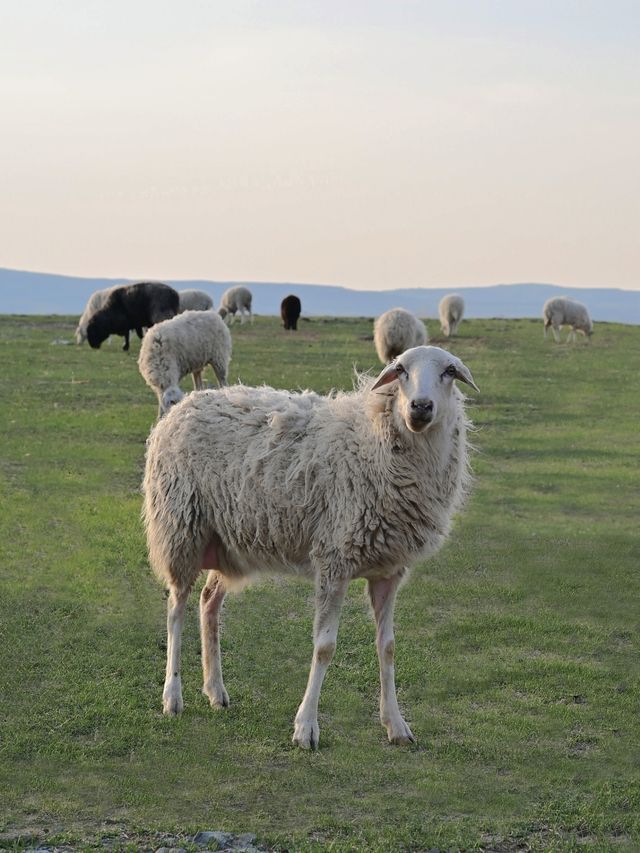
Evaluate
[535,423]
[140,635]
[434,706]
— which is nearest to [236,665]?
[140,635]

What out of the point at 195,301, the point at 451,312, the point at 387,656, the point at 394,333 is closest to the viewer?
the point at 387,656

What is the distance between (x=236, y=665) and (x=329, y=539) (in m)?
1.90

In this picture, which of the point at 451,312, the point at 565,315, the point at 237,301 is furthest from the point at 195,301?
the point at 565,315

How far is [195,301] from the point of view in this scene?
39406 millimetres

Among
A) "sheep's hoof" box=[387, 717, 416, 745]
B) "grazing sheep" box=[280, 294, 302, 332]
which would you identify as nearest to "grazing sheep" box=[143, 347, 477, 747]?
"sheep's hoof" box=[387, 717, 416, 745]

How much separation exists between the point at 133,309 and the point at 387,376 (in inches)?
936

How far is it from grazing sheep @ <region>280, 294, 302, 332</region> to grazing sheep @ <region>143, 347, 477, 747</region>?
101 ft

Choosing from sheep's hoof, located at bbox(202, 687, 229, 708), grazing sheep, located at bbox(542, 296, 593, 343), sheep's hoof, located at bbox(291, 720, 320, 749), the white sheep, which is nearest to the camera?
sheep's hoof, located at bbox(291, 720, 320, 749)

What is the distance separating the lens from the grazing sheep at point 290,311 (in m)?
39.2

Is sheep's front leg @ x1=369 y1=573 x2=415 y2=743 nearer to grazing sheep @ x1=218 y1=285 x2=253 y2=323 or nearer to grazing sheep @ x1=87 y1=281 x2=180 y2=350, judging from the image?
grazing sheep @ x1=87 y1=281 x2=180 y2=350

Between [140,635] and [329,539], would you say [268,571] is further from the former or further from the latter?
[140,635]

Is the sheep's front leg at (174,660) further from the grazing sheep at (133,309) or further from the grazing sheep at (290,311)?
the grazing sheep at (290,311)

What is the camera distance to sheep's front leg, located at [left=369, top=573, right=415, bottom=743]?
7500 millimetres

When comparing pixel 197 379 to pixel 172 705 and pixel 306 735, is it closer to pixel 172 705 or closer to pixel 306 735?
pixel 172 705
